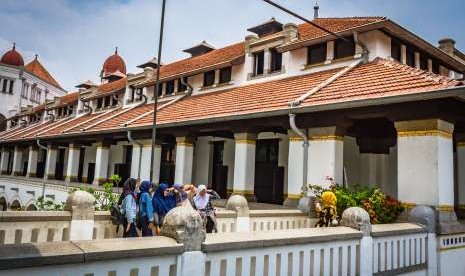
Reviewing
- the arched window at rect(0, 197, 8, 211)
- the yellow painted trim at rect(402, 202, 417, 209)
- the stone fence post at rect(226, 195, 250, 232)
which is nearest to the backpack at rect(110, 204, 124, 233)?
the stone fence post at rect(226, 195, 250, 232)

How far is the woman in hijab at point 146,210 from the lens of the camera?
7344 millimetres

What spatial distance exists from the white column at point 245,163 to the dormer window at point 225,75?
6.10m

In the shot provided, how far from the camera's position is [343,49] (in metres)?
14.4

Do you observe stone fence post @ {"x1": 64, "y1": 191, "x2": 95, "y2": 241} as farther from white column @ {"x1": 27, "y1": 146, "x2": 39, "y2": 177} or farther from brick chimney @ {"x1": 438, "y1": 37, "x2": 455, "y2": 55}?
white column @ {"x1": 27, "y1": 146, "x2": 39, "y2": 177}

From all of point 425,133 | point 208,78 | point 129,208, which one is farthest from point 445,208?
point 208,78

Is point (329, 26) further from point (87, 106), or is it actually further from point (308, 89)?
point (87, 106)

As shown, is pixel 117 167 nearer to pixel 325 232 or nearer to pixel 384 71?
pixel 384 71

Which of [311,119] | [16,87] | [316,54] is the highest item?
[16,87]

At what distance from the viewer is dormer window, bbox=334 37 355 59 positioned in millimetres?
14172

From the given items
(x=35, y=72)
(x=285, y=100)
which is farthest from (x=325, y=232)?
(x=35, y=72)

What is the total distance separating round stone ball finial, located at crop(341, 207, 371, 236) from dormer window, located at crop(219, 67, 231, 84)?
13.2m

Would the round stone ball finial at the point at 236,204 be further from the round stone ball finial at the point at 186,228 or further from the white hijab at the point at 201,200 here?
the round stone ball finial at the point at 186,228

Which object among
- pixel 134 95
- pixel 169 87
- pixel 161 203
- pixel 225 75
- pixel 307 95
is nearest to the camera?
pixel 161 203

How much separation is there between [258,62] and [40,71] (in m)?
50.9
